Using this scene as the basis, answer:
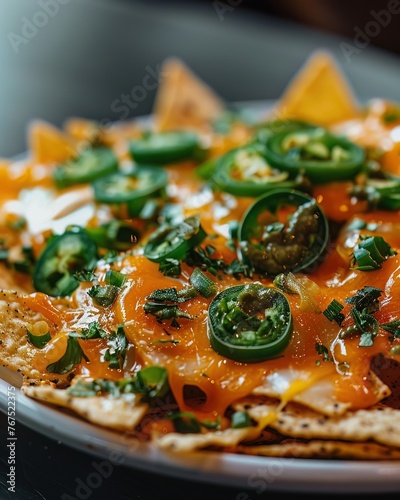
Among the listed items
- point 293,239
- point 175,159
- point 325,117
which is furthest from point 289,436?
point 325,117

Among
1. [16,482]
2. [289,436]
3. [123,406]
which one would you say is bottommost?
[16,482]

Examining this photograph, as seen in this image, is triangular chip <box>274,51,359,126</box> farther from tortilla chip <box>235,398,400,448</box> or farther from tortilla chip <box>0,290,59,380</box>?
tortilla chip <box>235,398,400,448</box>

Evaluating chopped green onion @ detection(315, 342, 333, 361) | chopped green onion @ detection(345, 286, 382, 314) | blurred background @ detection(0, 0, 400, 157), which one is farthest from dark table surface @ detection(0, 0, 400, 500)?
chopped green onion @ detection(315, 342, 333, 361)

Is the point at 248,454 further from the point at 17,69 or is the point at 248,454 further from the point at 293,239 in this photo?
the point at 17,69

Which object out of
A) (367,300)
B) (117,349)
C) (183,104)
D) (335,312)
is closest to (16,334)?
(117,349)

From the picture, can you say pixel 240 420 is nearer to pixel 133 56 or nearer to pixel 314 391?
pixel 314 391

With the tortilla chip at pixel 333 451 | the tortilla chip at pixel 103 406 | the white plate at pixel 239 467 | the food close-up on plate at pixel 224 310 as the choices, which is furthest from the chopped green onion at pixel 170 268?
the tortilla chip at pixel 333 451

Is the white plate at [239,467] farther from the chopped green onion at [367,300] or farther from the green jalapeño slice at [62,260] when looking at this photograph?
the green jalapeño slice at [62,260]
